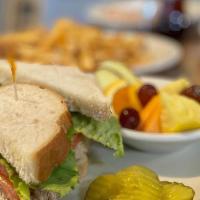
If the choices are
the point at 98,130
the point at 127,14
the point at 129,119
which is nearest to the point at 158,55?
the point at 127,14

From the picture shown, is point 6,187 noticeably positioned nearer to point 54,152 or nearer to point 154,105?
point 54,152

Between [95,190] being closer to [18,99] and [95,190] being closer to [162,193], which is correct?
[162,193]

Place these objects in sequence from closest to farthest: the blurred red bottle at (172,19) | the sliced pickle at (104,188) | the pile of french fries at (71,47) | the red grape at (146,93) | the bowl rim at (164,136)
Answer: the sliced pickle at (104,188) → the bowl rim at (164,136) → the red grape at (146,93) → the pile of french fries at (71,47) → the blurred red bottle at (172,19)

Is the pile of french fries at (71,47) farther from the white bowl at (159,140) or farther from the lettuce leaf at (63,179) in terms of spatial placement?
the lettuce leaf at (63,179)

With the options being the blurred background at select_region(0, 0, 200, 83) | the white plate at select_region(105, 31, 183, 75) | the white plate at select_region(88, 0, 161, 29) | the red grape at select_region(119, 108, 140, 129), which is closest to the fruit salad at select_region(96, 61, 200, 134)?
the red grape at select_region(119, 108, 140, 129)

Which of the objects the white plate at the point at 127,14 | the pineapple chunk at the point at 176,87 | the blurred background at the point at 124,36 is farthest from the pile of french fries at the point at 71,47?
the pineapple chunk at the point at 176,87

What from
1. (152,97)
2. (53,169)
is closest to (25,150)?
(53,169)

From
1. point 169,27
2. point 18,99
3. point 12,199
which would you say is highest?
point 18,99
